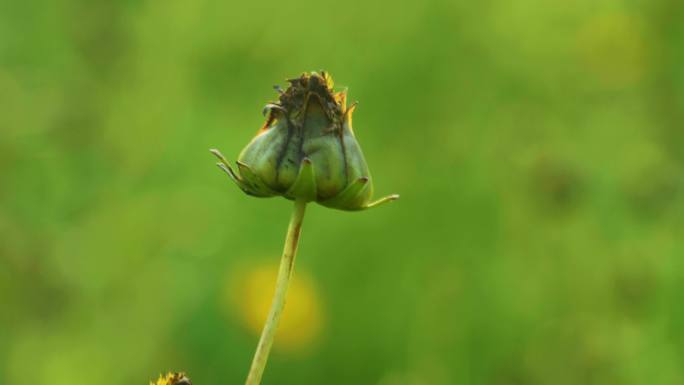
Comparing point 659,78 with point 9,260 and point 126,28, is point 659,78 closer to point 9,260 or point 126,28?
point 126,28

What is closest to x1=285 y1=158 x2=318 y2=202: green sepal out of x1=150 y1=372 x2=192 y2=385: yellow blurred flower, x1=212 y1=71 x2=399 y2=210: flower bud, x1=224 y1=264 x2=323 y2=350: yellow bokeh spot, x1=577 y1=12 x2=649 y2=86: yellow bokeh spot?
x1=212 y1=71 x2=399 y2=210: flower bud

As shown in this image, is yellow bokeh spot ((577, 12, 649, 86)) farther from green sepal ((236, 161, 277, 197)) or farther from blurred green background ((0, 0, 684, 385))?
green sepal ((236, 161, 277, 197))

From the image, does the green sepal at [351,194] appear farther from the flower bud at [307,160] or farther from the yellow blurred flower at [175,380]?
the yellow blurred flower at [175,380]

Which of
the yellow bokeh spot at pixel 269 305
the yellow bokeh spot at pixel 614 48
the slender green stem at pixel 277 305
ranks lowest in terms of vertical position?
the slender green stem at pixel 277 305

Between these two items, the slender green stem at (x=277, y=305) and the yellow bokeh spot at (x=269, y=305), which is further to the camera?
the yellow bokeh spot at (x=269, y=305)

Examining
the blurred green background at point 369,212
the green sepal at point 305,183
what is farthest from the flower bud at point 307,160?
the blurred green background at point 369,212

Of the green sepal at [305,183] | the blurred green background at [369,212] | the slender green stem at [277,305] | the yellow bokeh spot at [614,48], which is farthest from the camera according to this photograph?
the yellow bokeh spot at [614,48]
